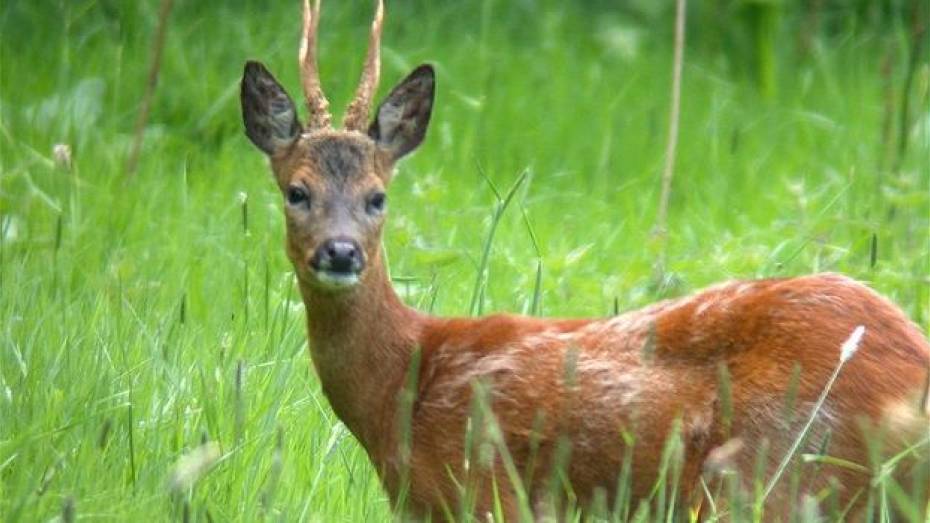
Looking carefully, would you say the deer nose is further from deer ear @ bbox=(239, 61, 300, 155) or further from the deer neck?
deer ear @ bbox=(239, 61, 300, 155)

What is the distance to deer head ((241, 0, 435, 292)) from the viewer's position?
605cm

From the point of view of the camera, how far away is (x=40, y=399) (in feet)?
Answer: 19.1

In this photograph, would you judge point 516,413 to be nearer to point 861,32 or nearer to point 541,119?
point 541,119

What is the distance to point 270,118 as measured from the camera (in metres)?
6.48

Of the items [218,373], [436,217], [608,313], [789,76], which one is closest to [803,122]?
[789,76]

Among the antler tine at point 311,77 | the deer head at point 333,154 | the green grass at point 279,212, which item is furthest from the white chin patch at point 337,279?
the antler tine at point 311,77

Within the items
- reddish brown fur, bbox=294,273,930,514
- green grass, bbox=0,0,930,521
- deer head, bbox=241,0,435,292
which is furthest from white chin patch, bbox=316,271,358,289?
green grass, bbox=0,0,930,521

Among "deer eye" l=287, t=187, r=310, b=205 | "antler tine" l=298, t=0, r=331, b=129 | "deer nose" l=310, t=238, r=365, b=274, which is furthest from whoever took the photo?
"antler tine" l=298, t=0, r=331, b=129

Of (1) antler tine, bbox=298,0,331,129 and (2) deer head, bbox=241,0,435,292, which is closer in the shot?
(2) deer head, bbox=241,0,435,292

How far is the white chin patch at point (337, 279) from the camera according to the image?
235 inches

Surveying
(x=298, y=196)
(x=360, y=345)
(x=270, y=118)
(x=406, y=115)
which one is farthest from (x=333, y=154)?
(x=360, y=345)

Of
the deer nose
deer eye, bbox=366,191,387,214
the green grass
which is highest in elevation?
deer eye, bbox=366,191,387,214

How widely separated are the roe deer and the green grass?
255 mm

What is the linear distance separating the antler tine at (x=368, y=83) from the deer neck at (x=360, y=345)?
1.57 ft
